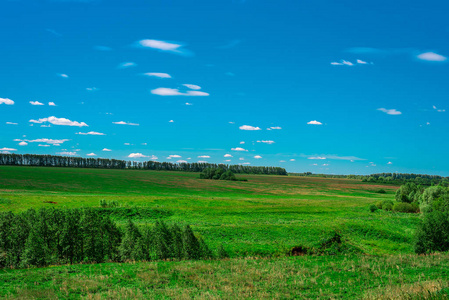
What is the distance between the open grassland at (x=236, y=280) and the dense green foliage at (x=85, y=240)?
3226 mm

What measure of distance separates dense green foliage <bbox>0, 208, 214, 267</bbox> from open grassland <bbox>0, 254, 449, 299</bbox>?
3.23 metres

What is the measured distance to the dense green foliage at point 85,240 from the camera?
2572 centimetres

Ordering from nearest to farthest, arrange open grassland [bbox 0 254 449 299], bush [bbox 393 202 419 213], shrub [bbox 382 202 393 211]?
1. open grassland [bbox 0 254 449 299]
2. bush [bbox 393 202 419 213]
3. shrub [bbox 382 202 393 211]

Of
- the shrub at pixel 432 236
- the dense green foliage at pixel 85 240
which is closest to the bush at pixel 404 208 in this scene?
the shrub at pixel 432 236

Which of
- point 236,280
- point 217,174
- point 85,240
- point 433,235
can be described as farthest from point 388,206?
point 217,174

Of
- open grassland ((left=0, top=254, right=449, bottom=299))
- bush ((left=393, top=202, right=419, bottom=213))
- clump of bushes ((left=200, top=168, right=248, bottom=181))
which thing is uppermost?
clump of bushes ((left=200, top=168, right=248, bottom=181))

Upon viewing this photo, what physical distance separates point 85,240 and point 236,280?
1574cm

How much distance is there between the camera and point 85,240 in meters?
27.8

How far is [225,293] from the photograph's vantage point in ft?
54.5

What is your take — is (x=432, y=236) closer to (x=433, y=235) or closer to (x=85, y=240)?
(x=433, y=235)

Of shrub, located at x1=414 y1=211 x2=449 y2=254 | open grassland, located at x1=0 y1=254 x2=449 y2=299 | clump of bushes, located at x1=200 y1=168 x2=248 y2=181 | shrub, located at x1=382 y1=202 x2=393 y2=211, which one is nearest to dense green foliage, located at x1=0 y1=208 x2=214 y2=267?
open grassland, located at x1=0 y1=254 x2=449 y2=299

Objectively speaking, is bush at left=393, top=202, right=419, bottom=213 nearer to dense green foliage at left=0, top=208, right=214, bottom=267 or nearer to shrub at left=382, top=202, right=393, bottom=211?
shrub at left=382, top=202, right=393, bottom=211

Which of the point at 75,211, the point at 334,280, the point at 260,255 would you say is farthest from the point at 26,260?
the point at 334,280

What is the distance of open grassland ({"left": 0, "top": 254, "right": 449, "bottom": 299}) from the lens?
54.3 ft
